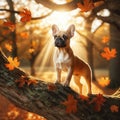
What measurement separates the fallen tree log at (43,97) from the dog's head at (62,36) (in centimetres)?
71

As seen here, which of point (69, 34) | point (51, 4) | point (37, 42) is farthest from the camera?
point (37, 42)

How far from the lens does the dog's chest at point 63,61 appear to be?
5172mm

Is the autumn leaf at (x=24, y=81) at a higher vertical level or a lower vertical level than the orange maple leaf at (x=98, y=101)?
higher

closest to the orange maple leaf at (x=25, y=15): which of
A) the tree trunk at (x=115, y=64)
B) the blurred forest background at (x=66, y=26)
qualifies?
the blurred forest background at (x=66, y=26)

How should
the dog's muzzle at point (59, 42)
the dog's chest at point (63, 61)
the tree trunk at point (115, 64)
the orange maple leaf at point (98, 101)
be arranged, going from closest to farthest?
the dog's muzzle at point (59, 42), the dog's chest at point (63, 61), the orange maple leaf at point (98, 101), the tree trunk at point (115, 64)

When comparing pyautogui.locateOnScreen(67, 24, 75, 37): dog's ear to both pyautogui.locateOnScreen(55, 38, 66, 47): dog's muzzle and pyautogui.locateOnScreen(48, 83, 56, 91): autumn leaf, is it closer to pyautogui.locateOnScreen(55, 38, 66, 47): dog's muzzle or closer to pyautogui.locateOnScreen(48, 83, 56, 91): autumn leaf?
pyautogui.locateOnScreen(55, 38, 66, 47): dog's muzzle

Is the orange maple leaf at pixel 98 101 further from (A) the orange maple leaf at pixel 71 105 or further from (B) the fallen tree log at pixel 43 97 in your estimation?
(A) the orange maple leaf at pixel 71 105

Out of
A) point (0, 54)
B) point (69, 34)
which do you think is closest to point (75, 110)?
point (69, 34)

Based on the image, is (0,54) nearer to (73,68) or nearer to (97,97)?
(73,68)

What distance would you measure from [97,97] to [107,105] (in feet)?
0.77

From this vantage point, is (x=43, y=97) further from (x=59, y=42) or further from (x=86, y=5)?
(x=86, y=5)

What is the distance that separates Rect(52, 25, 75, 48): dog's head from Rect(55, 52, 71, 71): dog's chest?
170 millimetres

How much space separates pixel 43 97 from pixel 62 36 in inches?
38.9

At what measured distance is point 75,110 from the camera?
208 inches
